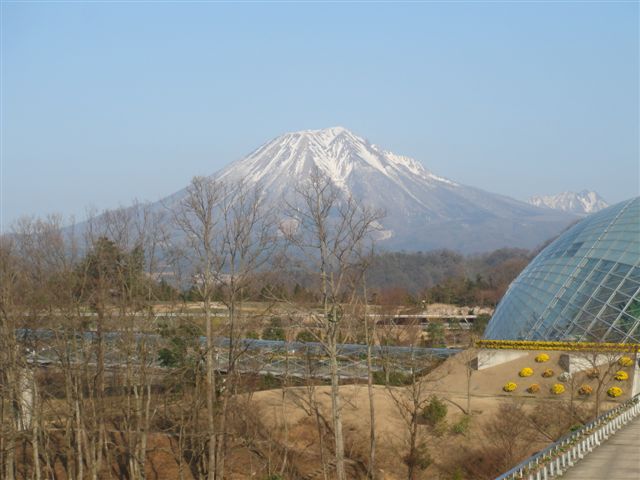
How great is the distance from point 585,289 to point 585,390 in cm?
618

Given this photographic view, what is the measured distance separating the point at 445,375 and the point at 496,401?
173 inches

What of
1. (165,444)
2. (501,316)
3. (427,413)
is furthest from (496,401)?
(165,444)

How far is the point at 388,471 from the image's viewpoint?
29.9 meters

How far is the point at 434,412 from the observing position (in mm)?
32250

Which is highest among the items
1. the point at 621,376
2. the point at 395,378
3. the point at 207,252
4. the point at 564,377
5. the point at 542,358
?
the point at 207,252

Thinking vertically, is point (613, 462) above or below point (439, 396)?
above

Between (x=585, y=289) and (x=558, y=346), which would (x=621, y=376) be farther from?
(x=585, y=289)

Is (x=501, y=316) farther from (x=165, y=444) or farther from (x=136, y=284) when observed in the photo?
(x=136, y=284)

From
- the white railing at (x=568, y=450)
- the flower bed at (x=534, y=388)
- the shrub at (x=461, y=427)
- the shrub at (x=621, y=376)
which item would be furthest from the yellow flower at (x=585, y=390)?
the white railing at (x=568, y=450)

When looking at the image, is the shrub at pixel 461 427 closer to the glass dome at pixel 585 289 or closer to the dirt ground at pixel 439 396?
the dirt ground at pixel 439 396

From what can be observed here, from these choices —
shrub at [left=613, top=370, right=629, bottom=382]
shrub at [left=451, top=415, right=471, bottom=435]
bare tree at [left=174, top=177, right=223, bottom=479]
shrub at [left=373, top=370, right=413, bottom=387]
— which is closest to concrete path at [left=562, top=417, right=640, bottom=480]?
shrub at [left=451, top=415, right=471, bottom=435]

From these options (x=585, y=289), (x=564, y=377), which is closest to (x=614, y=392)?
(x=564, y=377)

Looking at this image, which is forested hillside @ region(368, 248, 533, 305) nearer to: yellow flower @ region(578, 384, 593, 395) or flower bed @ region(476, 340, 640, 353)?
flower bed @ region(476, 340, 640, 353)

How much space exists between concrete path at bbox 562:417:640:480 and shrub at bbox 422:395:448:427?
9235 millimetres
